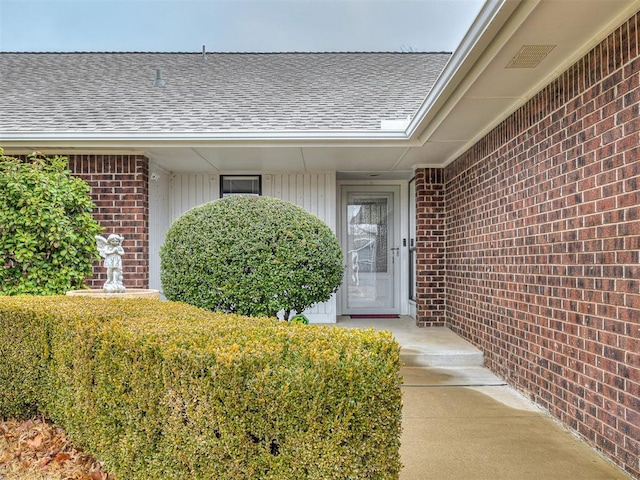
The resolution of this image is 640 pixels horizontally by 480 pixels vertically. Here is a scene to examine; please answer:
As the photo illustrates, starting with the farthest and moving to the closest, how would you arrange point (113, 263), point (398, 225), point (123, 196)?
1. point (398, 225)
2. point (123, 196)
3. point (113, 263)

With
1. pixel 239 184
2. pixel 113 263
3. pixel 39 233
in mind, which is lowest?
pixel 113 263

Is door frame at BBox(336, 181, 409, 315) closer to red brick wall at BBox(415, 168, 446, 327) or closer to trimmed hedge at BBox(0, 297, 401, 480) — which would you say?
red brick wall at BBox(415, 168, 446, 327)

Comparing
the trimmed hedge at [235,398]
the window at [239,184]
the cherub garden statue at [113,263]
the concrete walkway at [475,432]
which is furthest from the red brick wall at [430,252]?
the trimmed hedge at [235,398]

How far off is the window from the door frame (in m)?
1.51

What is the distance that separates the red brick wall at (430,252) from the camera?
7.42 m

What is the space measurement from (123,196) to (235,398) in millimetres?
5333

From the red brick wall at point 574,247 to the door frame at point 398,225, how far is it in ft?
10.3

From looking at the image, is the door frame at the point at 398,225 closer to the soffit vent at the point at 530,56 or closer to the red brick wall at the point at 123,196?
the red brick wall at the point at 123,196

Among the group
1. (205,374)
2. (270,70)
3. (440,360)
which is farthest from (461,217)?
(205,374)

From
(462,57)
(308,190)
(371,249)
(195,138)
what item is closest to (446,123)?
(462,57)

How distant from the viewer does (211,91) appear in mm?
8016

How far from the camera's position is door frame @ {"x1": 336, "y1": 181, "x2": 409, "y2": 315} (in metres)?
8.63

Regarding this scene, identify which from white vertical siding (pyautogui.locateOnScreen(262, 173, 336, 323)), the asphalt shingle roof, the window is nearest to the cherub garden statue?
the asphalt shingle roof

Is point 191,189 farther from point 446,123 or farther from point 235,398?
point 235,398
